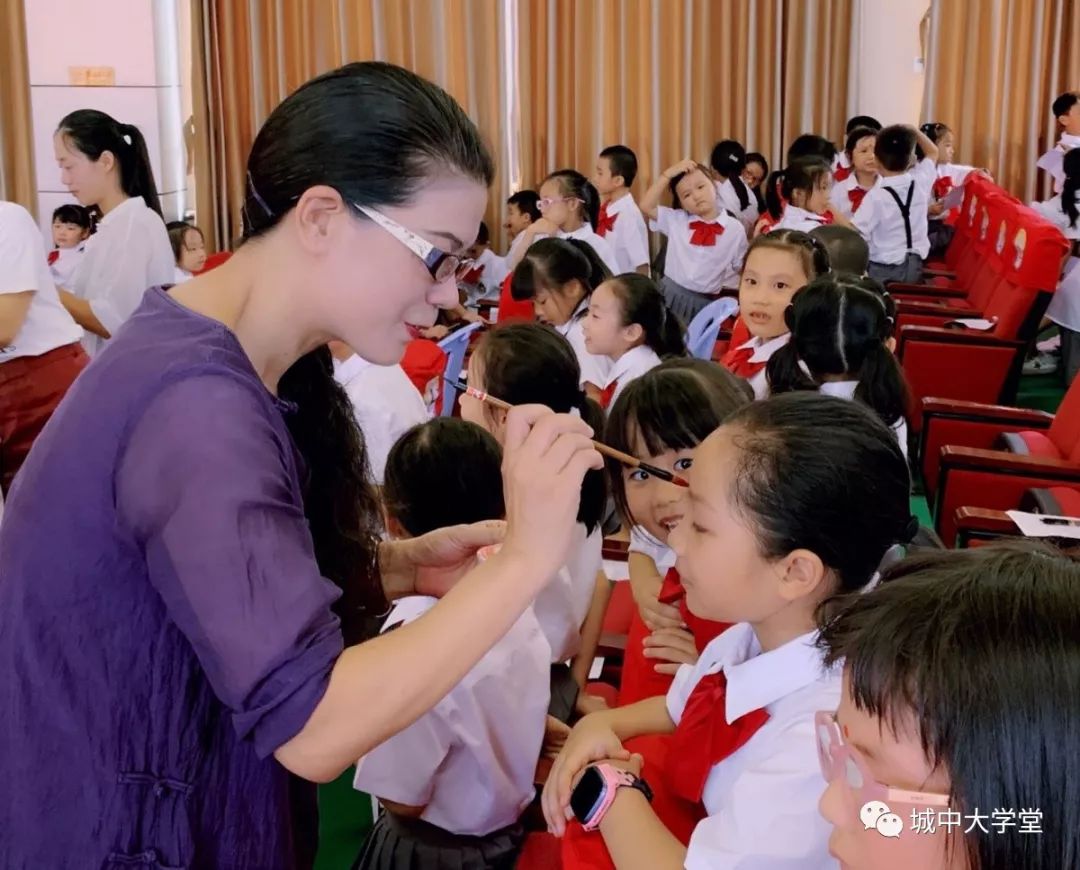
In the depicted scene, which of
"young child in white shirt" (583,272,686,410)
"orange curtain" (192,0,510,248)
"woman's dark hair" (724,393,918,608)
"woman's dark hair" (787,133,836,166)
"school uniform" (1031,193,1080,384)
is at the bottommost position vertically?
"school uniform" (1031,193,1080,384)

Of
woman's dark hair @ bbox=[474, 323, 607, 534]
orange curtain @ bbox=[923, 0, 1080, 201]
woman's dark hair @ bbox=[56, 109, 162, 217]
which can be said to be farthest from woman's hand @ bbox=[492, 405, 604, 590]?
orange curtain @ bbox=[923, 0, 1080, 201]

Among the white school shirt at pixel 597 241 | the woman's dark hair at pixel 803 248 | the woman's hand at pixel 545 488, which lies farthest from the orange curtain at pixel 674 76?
the woman's hand at pixel 545 488

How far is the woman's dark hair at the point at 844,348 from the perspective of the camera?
2430 mm

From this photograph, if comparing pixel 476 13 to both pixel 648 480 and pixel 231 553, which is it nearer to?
pixel 648 480

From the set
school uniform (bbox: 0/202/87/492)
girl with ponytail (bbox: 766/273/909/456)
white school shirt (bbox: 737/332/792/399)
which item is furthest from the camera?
white school shirt (bbox: 737/332/792/399)

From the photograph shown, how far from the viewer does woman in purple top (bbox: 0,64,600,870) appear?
2.68 ft

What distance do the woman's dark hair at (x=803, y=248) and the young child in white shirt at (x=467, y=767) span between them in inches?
70.9

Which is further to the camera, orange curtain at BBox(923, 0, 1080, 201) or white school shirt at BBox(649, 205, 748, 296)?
orange curtain at BBox(923, 0, 1080, 201)

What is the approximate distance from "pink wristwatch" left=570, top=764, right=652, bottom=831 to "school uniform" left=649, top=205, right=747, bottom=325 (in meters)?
4.15

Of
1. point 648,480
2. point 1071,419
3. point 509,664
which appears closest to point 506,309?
point 1071,419

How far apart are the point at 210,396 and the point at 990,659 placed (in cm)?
57

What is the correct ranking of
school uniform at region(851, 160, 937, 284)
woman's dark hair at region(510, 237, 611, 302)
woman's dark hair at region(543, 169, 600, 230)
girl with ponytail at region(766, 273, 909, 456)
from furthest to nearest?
school uniform at region(851, 160, 937, 284) → woman's dark hair at region(543, 169, 600, 230) → woman's dark hair at region(510, 237, 611, 302) → girl with ponytail at region(766, 273, 909, 456)

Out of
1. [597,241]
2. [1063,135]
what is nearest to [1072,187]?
[1063,135]

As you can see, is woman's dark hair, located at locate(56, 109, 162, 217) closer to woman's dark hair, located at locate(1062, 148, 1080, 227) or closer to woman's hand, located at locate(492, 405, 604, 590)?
woman's hand, located at locate(492, 405, 604, 590)
